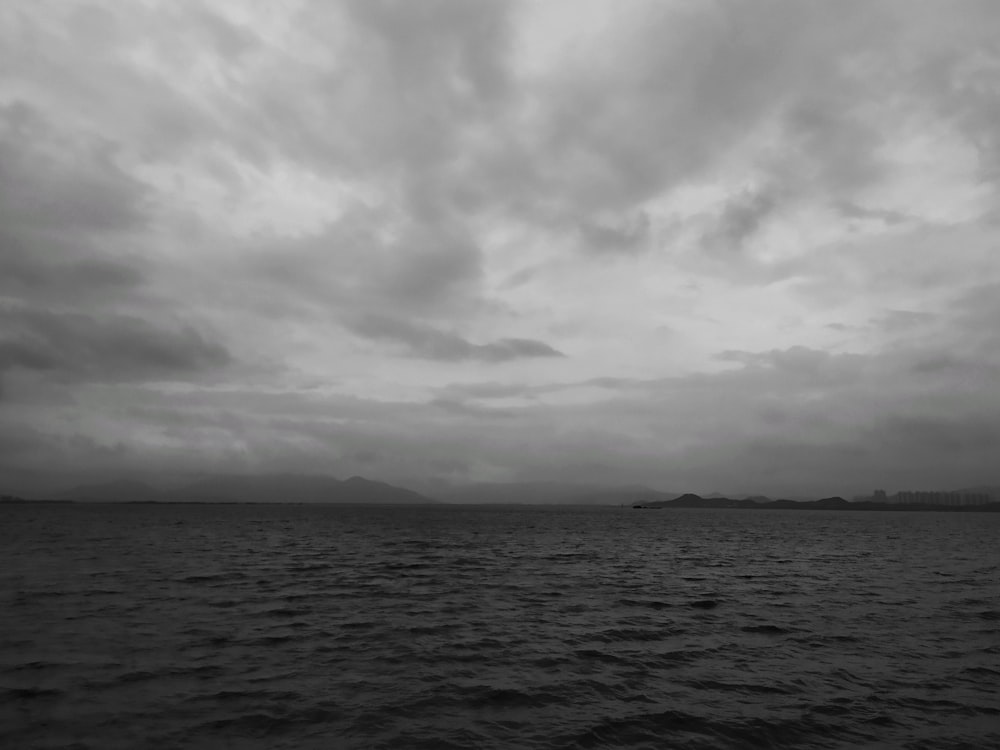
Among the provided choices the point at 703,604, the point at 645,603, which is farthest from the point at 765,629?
the point at 645,603

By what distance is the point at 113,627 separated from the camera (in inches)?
1040

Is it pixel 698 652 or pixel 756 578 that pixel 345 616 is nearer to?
pixel 698 652

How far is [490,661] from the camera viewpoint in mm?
22125

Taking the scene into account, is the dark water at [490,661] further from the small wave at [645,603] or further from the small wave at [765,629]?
the small wave at [645,603]

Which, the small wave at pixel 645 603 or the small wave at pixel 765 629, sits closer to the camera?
the small wave at pixel 765 629

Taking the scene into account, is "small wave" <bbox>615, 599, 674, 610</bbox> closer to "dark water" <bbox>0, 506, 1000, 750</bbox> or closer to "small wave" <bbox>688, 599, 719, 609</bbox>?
"dark water" <bbox>0, 506, 1000, 750</bbox>

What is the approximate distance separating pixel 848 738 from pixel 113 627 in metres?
28.5

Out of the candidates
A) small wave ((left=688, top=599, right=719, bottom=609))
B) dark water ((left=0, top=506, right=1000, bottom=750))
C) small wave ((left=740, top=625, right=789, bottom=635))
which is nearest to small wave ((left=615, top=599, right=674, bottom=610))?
dark water ((left=0, top=506, right=1000, bottom=750))

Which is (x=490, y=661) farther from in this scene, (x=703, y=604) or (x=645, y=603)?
(x=703, y=604)

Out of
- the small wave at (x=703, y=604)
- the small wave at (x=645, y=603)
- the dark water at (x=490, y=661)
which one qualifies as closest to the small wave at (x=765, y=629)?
the dark water at (x=490, y=661)

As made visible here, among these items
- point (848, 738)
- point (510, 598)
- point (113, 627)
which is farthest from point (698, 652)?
point (113, 627)

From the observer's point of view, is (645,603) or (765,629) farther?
(645,603)

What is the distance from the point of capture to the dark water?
1592 cm

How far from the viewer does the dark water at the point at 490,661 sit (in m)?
15.9
